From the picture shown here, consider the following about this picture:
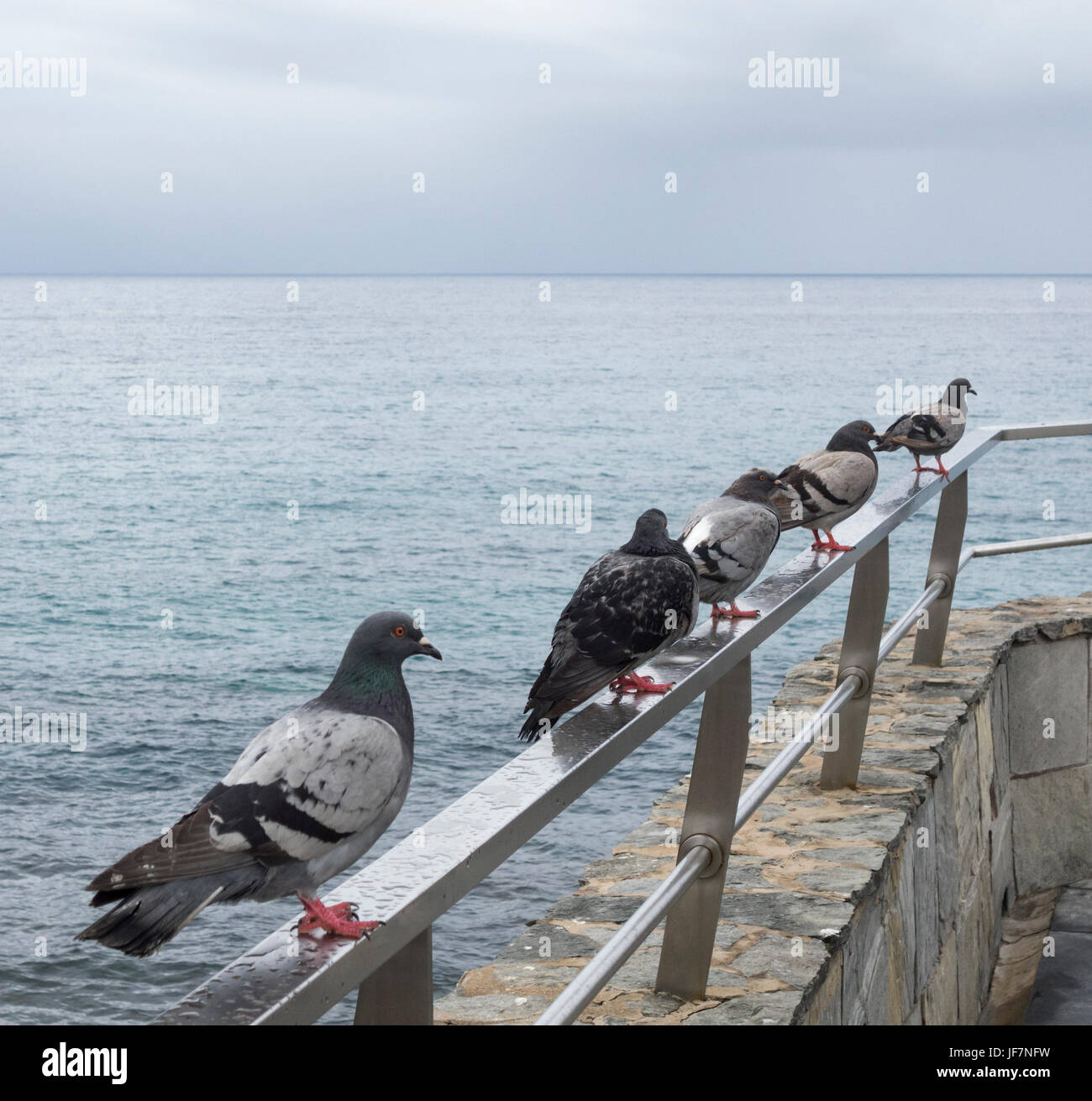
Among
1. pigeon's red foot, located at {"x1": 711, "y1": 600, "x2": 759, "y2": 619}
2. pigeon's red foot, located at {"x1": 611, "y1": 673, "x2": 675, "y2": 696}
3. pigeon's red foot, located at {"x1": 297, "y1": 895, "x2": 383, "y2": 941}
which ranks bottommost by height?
pigeon's red foot, located at {"x1": 297, "y1": 895, "x2": 383, "y2": 941}

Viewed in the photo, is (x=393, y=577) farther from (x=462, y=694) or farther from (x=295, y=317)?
(x=295, y=317)

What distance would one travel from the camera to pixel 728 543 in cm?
343

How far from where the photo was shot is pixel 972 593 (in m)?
37.1

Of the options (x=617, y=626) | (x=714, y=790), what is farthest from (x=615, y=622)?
(x=714, y=790)

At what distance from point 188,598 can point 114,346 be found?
82.3 m

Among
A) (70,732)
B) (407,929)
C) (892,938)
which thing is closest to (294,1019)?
(407,929)

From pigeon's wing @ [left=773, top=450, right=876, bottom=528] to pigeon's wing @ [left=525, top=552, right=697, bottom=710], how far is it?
1.46 metres

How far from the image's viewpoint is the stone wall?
3254 mm

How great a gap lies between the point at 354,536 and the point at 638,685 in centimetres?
4347

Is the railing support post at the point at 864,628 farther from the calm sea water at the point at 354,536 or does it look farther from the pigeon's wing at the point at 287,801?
the calm sea water at the point at 354,536

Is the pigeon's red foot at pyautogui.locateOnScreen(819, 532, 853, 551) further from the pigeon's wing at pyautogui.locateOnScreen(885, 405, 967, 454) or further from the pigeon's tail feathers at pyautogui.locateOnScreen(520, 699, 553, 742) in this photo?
the pigeon's wing at pyautogui.locateOnScreen(885, 405, 967, 454)

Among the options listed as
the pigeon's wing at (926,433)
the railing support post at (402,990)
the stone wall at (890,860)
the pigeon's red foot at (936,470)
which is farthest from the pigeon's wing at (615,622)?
the pigeon's wing at (926,433)

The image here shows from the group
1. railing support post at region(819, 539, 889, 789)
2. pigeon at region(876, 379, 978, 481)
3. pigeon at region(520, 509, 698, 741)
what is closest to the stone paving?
railing support post at region(819, 539, 889, 789)

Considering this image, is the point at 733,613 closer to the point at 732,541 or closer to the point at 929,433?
the point at 732,541
